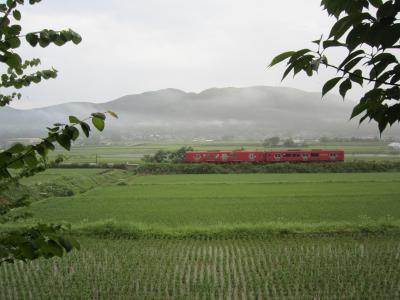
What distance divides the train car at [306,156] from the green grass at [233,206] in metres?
7.06

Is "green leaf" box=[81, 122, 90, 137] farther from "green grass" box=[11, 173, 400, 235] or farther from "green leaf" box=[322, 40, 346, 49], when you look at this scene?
"green grass" box=[11, 173, 400, 235]

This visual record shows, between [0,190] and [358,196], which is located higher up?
[0,190]

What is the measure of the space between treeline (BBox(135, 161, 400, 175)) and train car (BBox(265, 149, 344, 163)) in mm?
805

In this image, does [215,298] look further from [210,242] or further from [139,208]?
[139,208]

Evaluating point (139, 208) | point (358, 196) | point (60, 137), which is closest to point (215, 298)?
point (60, 137)

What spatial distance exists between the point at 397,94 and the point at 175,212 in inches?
617

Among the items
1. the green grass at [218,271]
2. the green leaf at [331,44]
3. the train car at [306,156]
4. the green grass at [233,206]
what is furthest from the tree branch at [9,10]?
the train car at [306,156]

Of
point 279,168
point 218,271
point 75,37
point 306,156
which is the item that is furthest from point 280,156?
point 75,37

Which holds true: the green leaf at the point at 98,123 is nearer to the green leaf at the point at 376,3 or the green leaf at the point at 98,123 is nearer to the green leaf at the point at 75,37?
the green leaf at the point at 75,37

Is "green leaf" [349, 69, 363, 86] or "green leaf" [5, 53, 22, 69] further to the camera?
"green leaf" [5, 53, 22, 69]

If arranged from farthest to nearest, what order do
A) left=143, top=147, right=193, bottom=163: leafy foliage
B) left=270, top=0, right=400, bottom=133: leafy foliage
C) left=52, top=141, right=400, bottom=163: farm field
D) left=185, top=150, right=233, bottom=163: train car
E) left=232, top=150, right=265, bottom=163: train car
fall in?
1. left=52, top=141, right=400, bottom=163: farm field
2. left=143, top=147, right=193, bottom=163: leafy foliage
3. left=185, top=150, right=233, bottom=163: train car
4. left=232, top=150, right=265, bottom=163: train car
5. left=270, top=0, right=400, bottom=133: leafy foliage

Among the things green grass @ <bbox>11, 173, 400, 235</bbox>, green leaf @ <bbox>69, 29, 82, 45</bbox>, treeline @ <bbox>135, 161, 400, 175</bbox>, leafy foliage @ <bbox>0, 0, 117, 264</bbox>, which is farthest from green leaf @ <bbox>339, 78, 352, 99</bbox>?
treeline @ <bbox>135, 161, 400, 175</bbox>

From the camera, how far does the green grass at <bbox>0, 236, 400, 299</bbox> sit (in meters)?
7.89

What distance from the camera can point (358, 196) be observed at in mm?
19500
